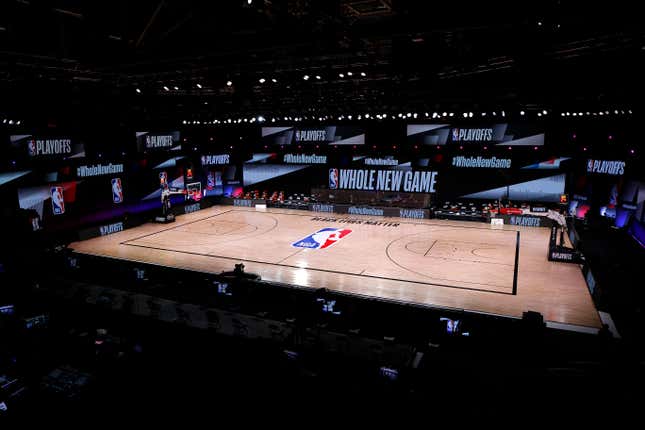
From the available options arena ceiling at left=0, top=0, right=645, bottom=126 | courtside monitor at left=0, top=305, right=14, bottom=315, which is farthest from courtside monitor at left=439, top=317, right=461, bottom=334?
courtside monitor at left=0, top=305, right=14, bottom=315

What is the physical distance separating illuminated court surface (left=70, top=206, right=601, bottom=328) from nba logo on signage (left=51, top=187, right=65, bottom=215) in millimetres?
1818

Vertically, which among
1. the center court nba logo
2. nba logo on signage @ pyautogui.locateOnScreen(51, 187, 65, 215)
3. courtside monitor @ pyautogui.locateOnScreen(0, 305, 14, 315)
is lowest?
the center court nba logo

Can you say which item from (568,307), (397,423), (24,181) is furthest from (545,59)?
(24,181)

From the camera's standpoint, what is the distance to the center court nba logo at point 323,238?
56.8 feet

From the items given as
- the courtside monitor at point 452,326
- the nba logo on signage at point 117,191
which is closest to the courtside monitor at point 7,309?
the courtside monitor at point 452,326

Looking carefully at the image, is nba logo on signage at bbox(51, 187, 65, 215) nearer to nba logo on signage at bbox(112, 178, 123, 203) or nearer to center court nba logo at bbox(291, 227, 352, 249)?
nba logo on signage at bbox(112, 178, 123, 203)

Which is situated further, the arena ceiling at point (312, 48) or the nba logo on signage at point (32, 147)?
the nba logo on signage at point (32, 147)

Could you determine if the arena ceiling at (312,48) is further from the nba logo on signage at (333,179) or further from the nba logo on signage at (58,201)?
the nba logo on signage at (333,179)

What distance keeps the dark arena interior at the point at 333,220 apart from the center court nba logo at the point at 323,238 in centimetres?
23

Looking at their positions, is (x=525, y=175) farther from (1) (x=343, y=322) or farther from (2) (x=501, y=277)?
(1) (x=343, y=322)

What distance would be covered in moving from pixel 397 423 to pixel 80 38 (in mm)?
9732

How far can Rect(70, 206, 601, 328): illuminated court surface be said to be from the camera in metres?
11.6

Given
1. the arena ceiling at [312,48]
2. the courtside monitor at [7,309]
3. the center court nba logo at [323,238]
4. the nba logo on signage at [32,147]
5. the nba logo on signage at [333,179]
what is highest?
the arena ceiling at [312,48]

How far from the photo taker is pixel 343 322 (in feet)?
30.2
